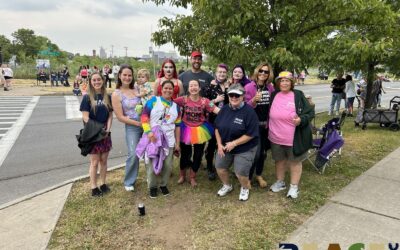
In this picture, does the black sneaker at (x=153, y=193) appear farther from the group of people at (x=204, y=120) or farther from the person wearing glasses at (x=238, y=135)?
the person wearing glasses at (x=238, y=135)

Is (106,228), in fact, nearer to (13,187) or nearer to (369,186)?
(13,187)

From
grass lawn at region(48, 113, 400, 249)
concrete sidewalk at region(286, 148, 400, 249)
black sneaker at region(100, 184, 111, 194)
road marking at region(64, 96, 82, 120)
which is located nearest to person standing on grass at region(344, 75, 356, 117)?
grass lawn at region(48, 113, 400, 249)

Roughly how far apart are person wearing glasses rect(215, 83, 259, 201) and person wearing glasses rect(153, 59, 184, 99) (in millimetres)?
809

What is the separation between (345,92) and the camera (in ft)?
42.5

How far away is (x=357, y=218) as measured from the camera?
13.0 ft

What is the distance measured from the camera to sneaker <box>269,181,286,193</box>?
4855 mm

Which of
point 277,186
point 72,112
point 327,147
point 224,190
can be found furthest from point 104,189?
point 72,112

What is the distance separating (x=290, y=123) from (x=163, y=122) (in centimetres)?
171

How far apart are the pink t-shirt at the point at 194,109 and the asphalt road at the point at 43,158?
8.49 ft

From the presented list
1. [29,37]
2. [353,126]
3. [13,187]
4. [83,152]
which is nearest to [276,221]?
[83,152]

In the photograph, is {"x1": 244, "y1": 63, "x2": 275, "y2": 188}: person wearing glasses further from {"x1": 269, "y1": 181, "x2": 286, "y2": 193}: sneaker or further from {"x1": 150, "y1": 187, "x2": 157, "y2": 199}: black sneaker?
{"x1": 150, "y1": 187, "x2": 157, "y2": 199}: black sneaker

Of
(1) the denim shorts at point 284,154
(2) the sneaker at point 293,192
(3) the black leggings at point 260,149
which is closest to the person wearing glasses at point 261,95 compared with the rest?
(3) the black leggings at point 260,149

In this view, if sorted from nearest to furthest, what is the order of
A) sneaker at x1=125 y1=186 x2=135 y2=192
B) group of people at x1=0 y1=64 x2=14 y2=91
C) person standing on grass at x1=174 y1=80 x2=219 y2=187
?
person standing on grass at x1=174 y1=80 x2=219 y2=187
sneaker at x1=125 y1=186 x2=135 y2=192
group of people at x1=0 y1=64 x2=14 y2=91

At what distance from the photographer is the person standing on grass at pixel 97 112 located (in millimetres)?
4469
